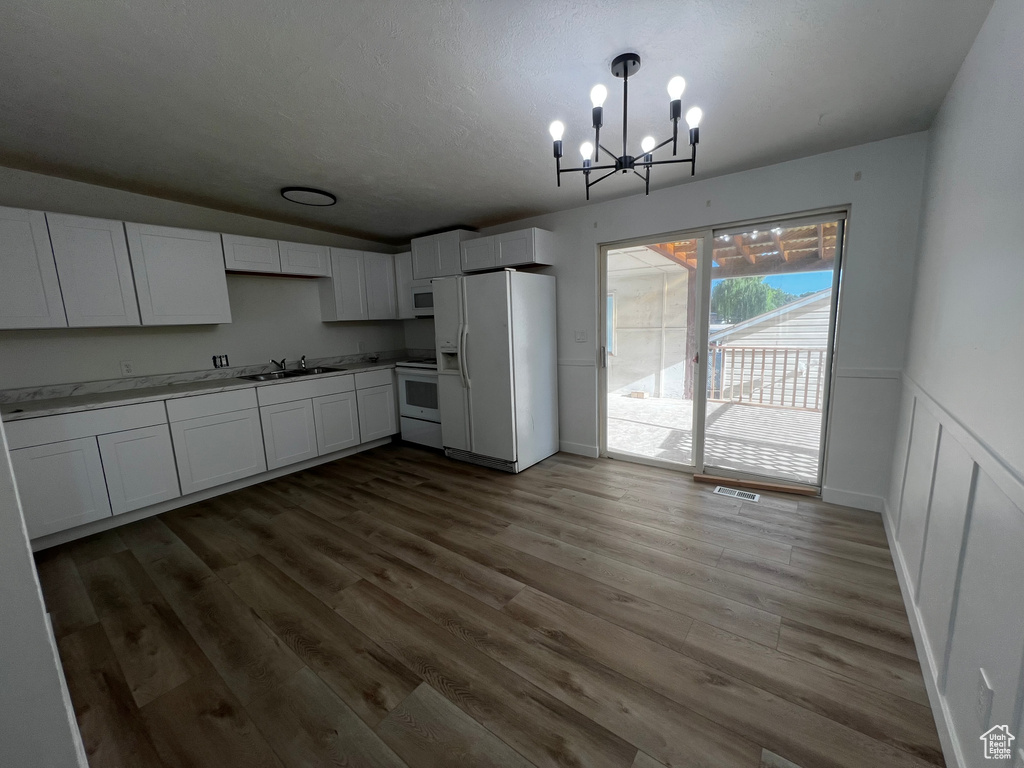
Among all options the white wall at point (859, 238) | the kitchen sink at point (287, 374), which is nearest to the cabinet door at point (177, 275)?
the kitchen sink at point (287, 374)

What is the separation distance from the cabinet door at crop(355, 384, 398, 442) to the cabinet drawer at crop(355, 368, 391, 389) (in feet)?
0.14

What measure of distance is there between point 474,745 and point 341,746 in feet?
1.48

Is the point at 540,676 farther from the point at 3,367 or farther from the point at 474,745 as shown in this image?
the point at 3,367

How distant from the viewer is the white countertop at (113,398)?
8.11ft

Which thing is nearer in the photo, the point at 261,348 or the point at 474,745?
the point at 474,745

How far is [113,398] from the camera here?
2.83 meters

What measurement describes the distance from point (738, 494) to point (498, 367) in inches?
85.3

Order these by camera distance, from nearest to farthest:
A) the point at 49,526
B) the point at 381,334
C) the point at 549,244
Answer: the point at 49,526 < the point at 549,244 < the point at 381,334

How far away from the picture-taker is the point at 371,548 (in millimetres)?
2521

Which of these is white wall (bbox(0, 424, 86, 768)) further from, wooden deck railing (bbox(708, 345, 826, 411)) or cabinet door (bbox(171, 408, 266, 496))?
wooden deck railing (bbox(708, 345, 826, 411))

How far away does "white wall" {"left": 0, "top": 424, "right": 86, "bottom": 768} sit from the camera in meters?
0.71

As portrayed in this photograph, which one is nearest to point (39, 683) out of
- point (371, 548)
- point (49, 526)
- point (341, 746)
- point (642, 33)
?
point (341, 746)

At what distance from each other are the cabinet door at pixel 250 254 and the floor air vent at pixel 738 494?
431cm

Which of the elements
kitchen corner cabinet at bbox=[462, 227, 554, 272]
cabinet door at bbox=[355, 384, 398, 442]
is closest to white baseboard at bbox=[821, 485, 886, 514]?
kitchen corner cabinet at bbox=[462, 227, 554, 272]
